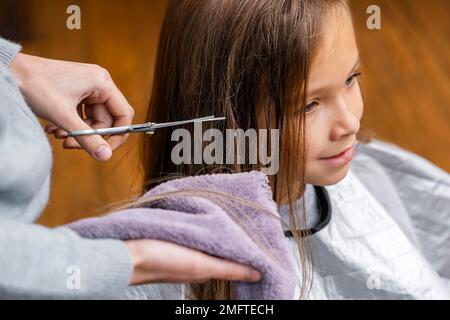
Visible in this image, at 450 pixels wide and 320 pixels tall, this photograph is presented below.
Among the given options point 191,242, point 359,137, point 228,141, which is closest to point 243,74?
point 228,141

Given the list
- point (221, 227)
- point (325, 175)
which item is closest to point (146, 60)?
point (325, 175)

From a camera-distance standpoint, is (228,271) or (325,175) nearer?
(228,271)

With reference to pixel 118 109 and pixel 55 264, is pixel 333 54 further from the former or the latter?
pixel 55 264

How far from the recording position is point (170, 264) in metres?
0.60

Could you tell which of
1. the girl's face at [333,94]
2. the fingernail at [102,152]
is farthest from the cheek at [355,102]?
the fingernail at [102,152]

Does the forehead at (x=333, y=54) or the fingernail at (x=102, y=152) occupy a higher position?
the forehead at (x=333, y=54)

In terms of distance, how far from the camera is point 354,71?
938mm

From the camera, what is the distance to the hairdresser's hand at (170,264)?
60 cm

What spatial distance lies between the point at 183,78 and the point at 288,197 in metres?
0.22

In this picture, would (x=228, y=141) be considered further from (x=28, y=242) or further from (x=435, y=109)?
(x=435, y=109)

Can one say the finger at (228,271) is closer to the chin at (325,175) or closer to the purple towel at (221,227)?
the purple towel at (221,227)

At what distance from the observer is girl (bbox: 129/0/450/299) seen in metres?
0.89

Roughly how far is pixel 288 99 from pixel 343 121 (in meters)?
0.08

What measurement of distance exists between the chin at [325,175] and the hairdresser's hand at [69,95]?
255mm
